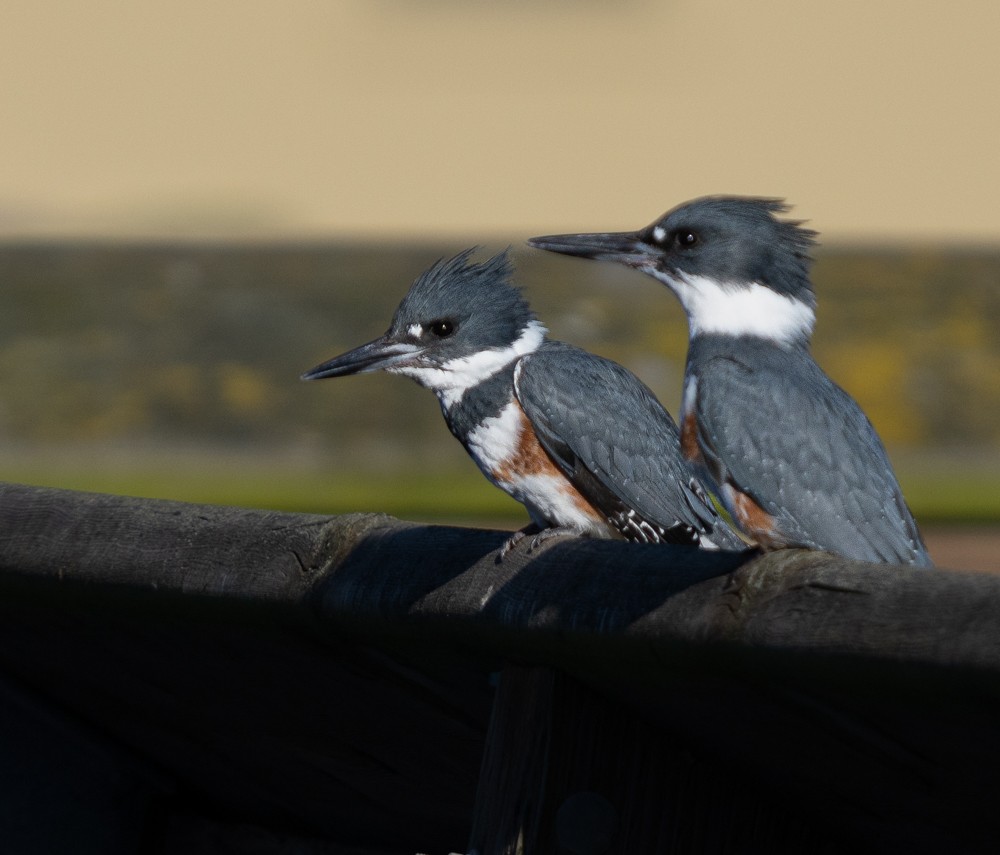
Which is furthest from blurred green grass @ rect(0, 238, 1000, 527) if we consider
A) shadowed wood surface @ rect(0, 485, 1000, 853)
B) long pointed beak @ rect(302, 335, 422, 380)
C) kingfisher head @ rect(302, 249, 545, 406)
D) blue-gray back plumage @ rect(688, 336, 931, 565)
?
shadowed wood surface @ rect(0, 485, 1000, 853)

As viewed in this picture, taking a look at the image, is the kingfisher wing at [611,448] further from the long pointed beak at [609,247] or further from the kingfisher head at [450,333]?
the long pointed beak at [609,247]

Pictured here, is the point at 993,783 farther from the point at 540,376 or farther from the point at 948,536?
the point at 948,536

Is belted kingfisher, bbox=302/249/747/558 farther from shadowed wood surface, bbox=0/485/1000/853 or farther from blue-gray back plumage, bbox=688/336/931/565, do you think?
shadowed wood surface, bbox=0/485/1000/853

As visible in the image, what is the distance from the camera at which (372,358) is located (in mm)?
3311

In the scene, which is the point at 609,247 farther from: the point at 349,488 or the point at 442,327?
the point at 349,488

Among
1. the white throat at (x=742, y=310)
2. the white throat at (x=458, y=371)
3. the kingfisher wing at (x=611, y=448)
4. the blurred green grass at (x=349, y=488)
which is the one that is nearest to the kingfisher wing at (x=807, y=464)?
the white throat at (x=742, y=310)

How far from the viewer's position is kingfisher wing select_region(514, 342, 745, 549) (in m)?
3.23

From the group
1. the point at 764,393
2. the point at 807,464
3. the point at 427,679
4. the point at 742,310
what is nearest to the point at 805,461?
the point at 807,464

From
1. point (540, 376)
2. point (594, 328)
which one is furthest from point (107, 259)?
point (540, 376)

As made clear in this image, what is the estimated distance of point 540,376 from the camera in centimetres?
329

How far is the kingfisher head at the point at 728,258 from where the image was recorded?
3180mm

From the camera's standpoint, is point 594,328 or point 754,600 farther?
point 594,328

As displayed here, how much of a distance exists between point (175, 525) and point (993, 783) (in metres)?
0.95

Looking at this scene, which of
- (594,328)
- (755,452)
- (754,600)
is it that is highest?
(754,600)
